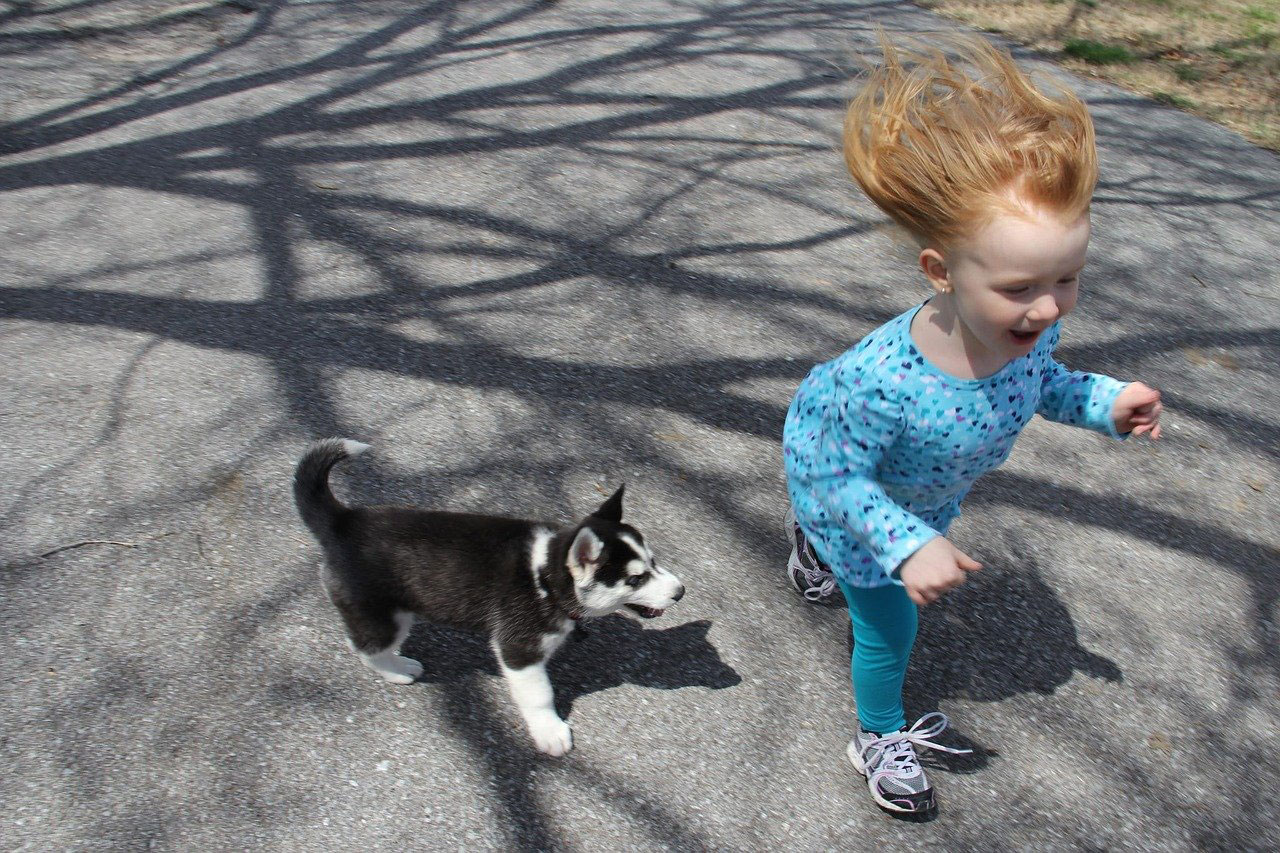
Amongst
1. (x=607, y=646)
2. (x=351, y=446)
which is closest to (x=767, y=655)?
(x=607, y=646)

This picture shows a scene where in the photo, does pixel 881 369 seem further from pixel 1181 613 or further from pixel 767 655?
pixel 1181 613

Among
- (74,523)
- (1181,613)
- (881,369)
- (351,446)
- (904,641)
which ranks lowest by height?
(1181,613)

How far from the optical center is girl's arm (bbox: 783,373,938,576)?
6.87 ft

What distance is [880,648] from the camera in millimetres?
2471

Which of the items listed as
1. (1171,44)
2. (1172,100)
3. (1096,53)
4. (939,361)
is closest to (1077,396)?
(939,361)

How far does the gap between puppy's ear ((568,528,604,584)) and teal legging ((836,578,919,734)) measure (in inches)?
23.0

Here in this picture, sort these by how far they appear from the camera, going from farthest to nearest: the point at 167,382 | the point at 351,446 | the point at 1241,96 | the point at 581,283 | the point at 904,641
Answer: the point at 1241,96 < the point at 581,283 < the point at 167,382 < the point at 351,446 < the point at 904,641

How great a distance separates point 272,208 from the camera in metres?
4.87

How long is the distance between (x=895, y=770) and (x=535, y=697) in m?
0.90

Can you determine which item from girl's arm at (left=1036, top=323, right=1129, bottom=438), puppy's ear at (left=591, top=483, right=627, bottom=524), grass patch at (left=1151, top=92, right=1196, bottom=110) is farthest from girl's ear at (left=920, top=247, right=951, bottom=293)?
grass patch at (left=1151, top=92, right=1196, bottom=110)

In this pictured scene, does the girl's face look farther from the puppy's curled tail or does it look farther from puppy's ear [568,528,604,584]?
the puppy's curled tail

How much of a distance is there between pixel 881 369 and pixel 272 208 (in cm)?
362

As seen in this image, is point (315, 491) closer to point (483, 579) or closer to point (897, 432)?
point (483, 579)

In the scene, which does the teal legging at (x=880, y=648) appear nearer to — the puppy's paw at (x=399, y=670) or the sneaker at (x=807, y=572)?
the sneaker at (x=807, y=572)
